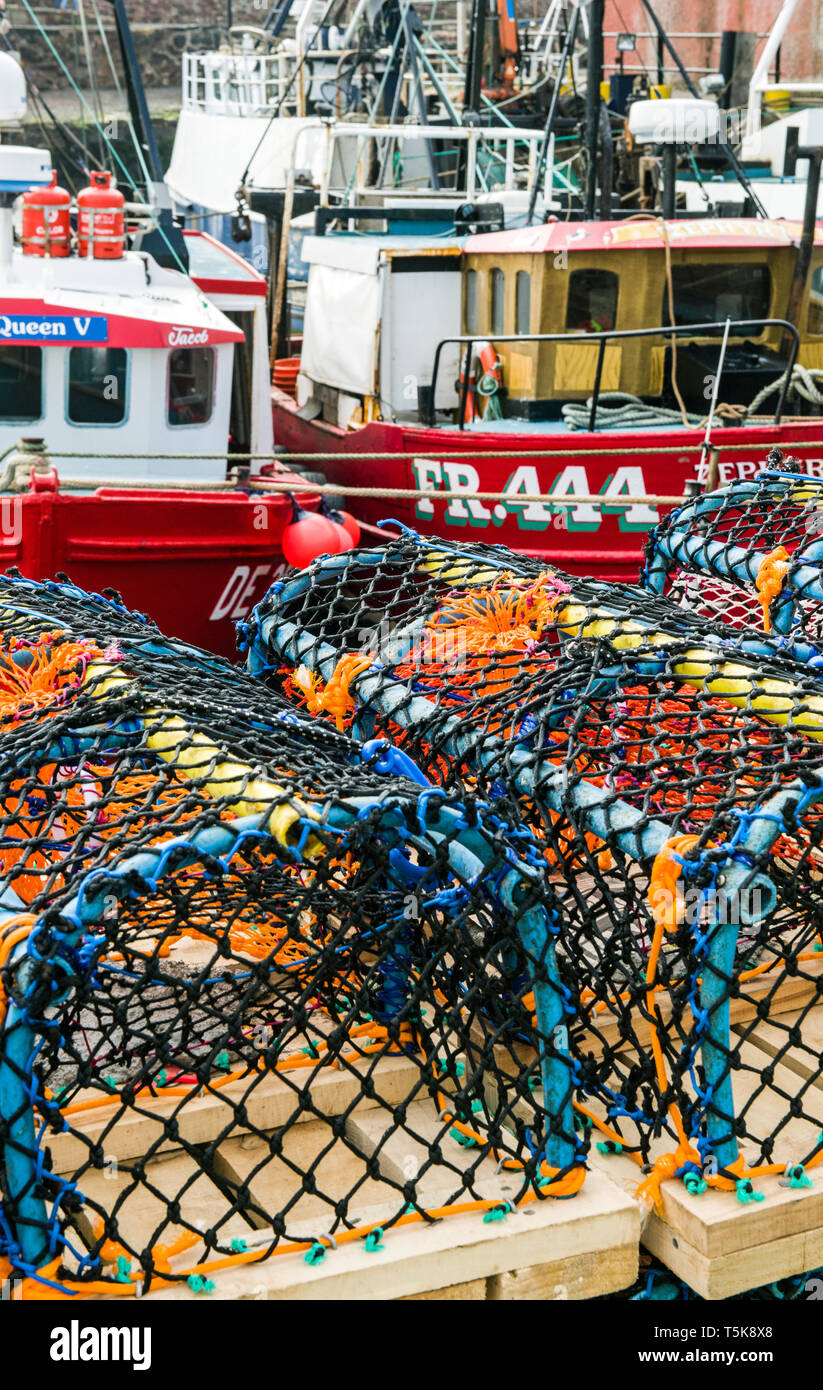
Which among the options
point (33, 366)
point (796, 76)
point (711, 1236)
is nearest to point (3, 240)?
point (33, 366)

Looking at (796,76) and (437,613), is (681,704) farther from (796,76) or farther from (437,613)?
(796,76)

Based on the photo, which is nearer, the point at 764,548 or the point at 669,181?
the point at 764,548

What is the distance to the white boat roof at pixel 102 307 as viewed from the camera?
769 cm

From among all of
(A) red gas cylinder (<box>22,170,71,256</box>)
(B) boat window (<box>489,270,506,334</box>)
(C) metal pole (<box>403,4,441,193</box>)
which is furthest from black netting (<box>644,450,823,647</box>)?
(C) metal pole (<box>403,4,441,193</box>)

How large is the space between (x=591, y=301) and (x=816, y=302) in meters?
1.59

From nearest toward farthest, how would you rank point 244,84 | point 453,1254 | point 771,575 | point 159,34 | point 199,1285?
1. point 199,1285
2. point 453,1254
3. point 771,575
4. point 244,84
5. point 159,34

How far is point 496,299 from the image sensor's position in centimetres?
1002

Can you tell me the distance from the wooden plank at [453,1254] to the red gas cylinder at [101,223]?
6927 millimetres

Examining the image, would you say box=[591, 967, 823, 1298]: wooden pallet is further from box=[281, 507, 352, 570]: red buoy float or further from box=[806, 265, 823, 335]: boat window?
box=[806, 265, 823, 335]: boat window

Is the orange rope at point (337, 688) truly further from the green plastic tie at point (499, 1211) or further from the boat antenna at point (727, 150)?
the boat antenna at point (727, 150)

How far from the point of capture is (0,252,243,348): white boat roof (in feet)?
25.2

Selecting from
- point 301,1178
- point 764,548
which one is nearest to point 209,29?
point 764,548

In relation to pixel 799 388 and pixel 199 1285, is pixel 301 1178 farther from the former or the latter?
pixel 799 388

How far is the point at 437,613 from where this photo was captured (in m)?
3.80
